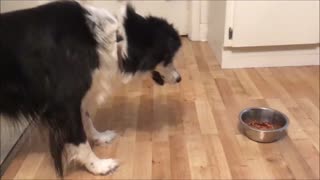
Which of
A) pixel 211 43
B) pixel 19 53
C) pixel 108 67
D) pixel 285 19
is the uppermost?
pixel 19 53

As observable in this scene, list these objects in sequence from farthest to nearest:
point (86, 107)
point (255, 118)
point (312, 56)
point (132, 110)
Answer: point (312, 56) → point (132, 110) → point (255, 118) → point (86, 107)

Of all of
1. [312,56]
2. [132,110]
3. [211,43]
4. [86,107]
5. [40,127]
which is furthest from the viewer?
[211,43]

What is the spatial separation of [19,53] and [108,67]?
1.26ft

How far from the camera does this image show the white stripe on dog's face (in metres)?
1.93

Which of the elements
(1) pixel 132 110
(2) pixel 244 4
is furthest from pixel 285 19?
(1) pixel 132 110

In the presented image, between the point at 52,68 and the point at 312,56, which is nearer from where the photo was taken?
the point at 52,68

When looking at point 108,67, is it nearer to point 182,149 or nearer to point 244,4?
point 182,149

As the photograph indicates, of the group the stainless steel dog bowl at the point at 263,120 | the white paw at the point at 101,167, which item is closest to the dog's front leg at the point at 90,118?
the white paw at the point at 101,167

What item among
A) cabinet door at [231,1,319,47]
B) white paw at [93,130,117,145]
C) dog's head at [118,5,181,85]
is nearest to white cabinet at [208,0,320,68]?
cabinet door at [231,1,319,47]

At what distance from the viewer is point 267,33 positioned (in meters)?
2.71

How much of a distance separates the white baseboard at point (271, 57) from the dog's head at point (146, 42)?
43.7 inches

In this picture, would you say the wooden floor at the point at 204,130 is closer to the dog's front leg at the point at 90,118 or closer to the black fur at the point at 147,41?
the dog's front leg at the point at 90,118

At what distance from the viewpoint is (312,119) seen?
2.12 meters

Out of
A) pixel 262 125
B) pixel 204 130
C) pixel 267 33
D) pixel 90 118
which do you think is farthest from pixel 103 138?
pixel 267 33
